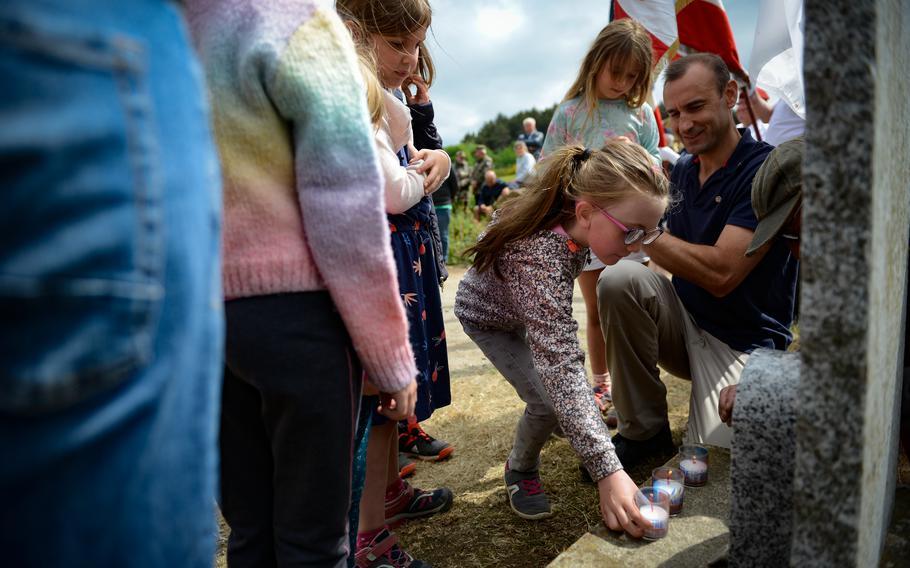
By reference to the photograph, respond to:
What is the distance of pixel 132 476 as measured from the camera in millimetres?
556

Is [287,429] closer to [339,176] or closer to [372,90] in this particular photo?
[339,176]

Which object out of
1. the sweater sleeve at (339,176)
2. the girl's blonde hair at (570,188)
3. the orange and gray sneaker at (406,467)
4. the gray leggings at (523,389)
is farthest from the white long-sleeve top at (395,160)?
the orange and gray sneaker at (406,467)

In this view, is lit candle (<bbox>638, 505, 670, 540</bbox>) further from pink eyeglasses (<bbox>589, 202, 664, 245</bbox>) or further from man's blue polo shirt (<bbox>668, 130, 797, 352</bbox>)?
man's blue polo shirt (<bbox>668, 130, 797, 352</bbox>)

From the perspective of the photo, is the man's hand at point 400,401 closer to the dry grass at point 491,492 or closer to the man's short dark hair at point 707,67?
the dry grass at point 491,492

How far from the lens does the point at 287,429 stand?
1.16 metres

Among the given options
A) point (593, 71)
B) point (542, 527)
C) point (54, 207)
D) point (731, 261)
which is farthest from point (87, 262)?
point (593, 71)

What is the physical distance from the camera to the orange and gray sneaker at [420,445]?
2.84m

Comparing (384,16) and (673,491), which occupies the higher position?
(384,16)

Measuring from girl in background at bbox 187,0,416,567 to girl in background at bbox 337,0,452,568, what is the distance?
1.95 feet

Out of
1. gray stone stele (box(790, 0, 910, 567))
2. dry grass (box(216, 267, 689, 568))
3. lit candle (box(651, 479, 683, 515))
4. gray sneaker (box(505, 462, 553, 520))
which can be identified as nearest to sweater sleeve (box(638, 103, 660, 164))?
dry grass (box(216, 267, 689, 568))

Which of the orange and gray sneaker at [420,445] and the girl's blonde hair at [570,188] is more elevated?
the girl's blonde hair at [570,188]

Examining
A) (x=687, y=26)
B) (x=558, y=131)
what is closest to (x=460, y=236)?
(x=687, y=26)

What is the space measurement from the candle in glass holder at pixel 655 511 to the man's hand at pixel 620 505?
0.02 m

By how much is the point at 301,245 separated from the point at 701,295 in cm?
199
